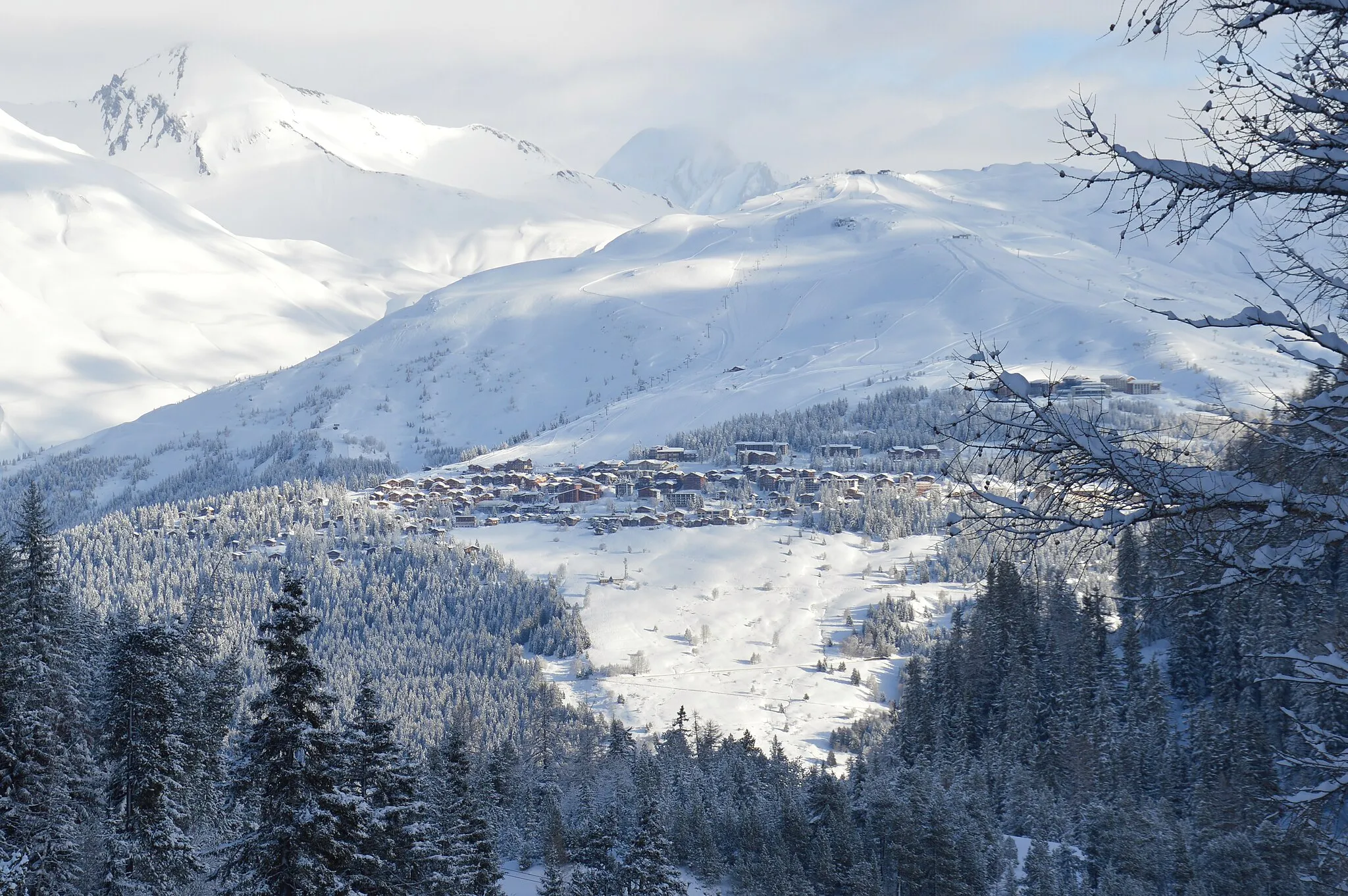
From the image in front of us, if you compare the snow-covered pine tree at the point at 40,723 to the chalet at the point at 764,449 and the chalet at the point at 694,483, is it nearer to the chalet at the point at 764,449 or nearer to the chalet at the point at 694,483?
the chalet at the point at 694,483

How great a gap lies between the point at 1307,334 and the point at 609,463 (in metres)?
190

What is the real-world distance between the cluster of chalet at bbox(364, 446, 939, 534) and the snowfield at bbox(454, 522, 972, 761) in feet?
19.7

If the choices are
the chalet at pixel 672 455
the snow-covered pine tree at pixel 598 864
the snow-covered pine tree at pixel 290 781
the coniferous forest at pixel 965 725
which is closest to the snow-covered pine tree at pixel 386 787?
the coniferous forest at pixel 965 725

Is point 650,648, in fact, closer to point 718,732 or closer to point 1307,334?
point 718,732

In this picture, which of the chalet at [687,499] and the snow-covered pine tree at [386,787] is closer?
the snow-covered pine tree at [386,787]

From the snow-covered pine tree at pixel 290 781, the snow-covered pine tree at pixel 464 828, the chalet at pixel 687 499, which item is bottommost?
the snow-covered pine tree at pixel 464 828

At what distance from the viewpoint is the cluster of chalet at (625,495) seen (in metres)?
158

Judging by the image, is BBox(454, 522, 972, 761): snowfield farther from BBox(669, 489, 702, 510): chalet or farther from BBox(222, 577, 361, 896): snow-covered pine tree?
BBox(222, 577, 361, 896): snow-covered pine tree

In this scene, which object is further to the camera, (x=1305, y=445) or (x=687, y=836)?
(x=687, y=836)

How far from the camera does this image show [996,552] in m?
6.36

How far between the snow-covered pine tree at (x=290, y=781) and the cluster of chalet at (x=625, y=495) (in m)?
129

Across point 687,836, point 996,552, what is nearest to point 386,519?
point 687,836

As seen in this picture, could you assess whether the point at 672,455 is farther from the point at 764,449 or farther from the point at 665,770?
the point at 665,770

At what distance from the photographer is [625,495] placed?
174 m
